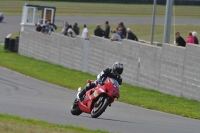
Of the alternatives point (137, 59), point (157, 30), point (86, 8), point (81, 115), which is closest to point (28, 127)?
point (81, 115)

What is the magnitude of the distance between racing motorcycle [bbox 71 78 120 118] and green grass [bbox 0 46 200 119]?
3.77m

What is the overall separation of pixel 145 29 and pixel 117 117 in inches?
1253

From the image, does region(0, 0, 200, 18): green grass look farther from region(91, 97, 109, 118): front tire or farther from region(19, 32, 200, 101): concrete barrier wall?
region(91, 97, 109, 118): front tire

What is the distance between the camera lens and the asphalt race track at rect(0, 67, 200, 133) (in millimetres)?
13812

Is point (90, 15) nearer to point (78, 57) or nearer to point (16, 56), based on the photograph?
point (16, 56)

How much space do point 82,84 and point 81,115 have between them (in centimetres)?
1023

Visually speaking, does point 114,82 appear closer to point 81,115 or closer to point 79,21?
point 81,115

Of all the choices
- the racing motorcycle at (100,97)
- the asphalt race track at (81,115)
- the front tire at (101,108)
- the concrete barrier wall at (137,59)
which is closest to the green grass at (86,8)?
the concrete barrier wall at (137,59)

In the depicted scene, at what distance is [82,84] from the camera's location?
26.3 m

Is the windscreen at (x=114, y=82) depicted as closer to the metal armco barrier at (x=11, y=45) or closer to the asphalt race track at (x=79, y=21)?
the metal armco barrier at (x=11, y=45)

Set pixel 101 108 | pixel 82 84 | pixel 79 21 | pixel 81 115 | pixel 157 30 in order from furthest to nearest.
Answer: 1. pixel 79 21
2. pixel 157 30
3. pixel 82 84
4. pixel 81 115
5. pixel 101 108

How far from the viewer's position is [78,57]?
32000 millimetres

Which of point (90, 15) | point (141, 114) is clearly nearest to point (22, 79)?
point (141, 114)

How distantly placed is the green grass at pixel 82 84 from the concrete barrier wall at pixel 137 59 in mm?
420
